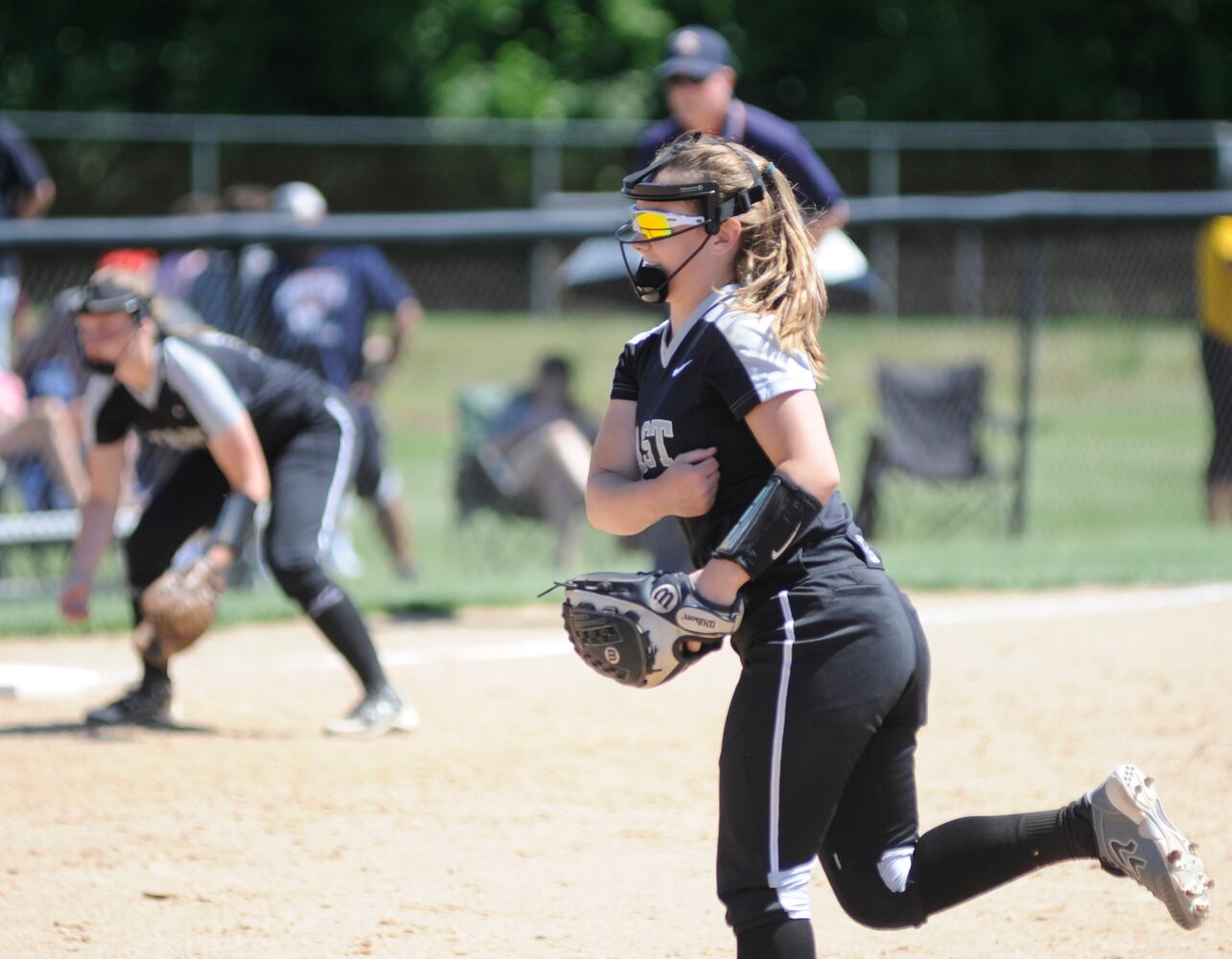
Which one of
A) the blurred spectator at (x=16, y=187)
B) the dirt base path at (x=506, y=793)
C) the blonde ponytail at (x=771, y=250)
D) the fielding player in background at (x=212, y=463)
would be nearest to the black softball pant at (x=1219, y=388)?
the dirt base path at (x=506, y=793)

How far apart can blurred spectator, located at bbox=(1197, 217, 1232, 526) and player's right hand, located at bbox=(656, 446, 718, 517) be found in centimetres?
718

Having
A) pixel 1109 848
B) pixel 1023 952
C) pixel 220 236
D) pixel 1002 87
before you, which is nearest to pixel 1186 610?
pixel 1023 952

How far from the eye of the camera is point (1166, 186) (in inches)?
774

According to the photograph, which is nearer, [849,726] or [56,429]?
[849,726]

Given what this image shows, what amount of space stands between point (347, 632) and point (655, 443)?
2621 millimetres

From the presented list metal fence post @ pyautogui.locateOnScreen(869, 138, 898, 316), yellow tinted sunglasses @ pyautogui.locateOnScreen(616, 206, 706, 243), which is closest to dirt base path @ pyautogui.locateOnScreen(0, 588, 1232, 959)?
yellow tinted sunglasses @ pyautogui.locateOnScreen(616, 206, 706, 243)

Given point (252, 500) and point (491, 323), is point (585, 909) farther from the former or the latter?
point (491, 323)

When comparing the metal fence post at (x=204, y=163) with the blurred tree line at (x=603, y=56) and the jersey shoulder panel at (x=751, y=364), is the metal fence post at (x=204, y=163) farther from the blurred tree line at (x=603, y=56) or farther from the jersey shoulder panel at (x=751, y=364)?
the jersey shoulder panel at (x=751, y=364)

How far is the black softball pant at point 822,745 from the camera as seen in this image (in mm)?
2863

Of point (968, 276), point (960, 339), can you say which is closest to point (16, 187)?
point (960, 339)

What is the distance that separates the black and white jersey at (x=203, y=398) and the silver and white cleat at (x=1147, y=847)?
10.3 ft

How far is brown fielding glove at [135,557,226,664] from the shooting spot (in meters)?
5.08

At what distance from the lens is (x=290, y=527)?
5.40 metres

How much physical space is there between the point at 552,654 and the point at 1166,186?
1532cm
